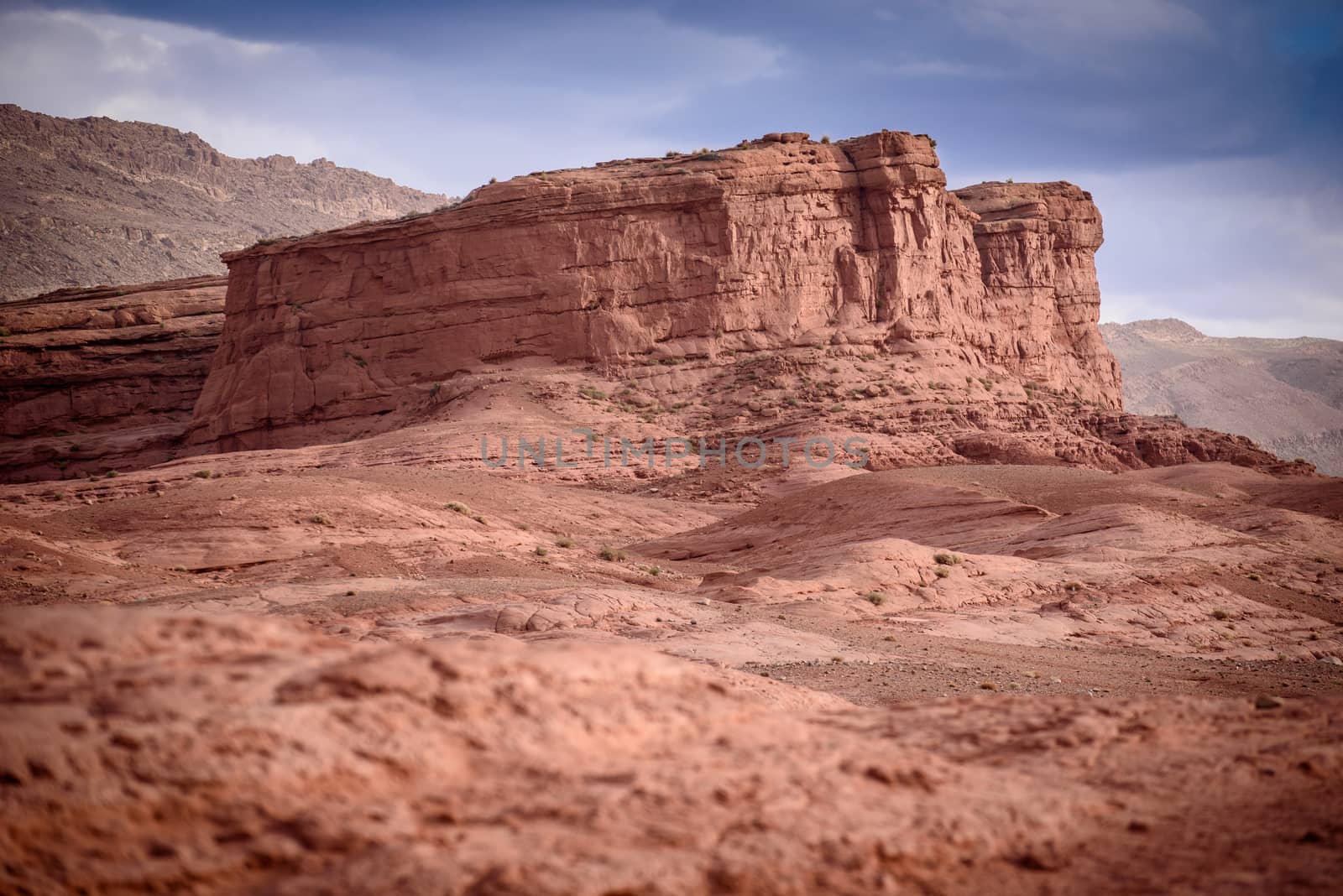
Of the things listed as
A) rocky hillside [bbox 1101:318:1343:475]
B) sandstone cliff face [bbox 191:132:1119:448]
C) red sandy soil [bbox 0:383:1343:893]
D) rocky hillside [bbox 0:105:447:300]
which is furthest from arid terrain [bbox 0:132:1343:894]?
rocky hillside [bbox 1101:318:1343:475]

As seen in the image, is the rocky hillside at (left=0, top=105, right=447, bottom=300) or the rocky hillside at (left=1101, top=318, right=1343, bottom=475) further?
the rocky hillside at (left=1101, top=318, right=1343, bottom=475)

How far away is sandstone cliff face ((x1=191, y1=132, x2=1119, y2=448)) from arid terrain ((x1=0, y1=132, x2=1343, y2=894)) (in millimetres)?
180

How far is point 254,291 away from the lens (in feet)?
160

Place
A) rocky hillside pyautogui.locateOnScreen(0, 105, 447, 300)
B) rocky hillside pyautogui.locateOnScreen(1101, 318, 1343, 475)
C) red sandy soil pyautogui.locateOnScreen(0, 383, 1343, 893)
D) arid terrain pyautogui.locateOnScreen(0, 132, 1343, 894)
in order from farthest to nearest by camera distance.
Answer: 1. rocky hillside pyautogui.locateOnScreen(1101, 318, 1343, 475)
2. rocky hillside pyautogui.locateOnScreen(0, 105, 447, 300)
3. arid terrain pyautogui.locateOnScreen(0, 132, 1343, 894)
4. red sandy soil pyautogui.locateOnScreen(0, 383, 1343, 893)

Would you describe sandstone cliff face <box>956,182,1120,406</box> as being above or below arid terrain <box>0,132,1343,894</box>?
above

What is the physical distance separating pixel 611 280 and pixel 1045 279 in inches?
1033

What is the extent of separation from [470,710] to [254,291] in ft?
161

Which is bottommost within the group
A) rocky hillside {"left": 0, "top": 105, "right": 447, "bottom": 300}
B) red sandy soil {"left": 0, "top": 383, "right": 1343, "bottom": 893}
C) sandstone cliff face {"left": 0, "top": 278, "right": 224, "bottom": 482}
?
red sandy soil {"left": 0, "top": 383, "right": 1343, "bottom": 893}

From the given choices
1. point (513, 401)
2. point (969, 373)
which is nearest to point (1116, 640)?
point (513, 401)

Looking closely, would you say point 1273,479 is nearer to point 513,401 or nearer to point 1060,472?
point 1060,472

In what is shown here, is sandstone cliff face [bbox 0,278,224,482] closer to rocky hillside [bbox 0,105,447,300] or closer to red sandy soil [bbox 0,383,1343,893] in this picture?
rocky hillside [bbox 0,105,447,300]

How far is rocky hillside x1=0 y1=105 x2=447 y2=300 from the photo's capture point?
91562mm

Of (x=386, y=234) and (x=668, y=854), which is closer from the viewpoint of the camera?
(x=668, y=854)

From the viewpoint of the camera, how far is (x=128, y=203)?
109750 mm
